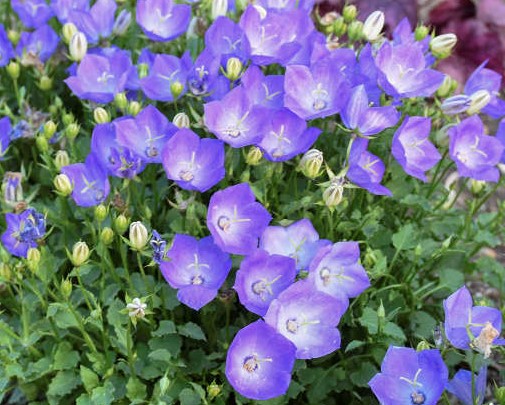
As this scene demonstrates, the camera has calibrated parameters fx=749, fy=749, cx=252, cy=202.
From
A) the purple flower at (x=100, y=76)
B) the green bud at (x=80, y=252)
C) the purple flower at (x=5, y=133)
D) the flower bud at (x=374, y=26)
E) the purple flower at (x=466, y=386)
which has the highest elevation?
the flower bud at (x=374, y=26)

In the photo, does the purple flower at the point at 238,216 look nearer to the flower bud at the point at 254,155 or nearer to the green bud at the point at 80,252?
the flower bud at the point at 254,155

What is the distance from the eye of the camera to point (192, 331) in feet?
7.98

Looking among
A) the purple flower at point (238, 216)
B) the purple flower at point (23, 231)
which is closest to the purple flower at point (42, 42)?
the purple flower at point (23, 231)

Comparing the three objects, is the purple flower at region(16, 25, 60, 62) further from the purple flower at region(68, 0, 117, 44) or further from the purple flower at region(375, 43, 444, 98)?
Result: the purple flower at region(375, 43, 444, 98)

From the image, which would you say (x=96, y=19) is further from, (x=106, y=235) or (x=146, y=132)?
(x=106, y=235)

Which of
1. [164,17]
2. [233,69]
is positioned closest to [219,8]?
[164,17]

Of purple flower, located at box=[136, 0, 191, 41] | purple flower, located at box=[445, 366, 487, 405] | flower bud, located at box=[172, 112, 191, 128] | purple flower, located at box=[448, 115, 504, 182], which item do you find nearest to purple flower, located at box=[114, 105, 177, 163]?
flower bud, located at box=[172, 112, 191, 128]

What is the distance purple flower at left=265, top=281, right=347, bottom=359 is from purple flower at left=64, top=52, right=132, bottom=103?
1.11m

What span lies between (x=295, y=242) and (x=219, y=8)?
1060 millimetres

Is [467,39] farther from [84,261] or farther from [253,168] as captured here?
[84,261]

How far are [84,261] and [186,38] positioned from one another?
4.90ft

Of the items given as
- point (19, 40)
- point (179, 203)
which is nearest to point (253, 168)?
point (179, 203)

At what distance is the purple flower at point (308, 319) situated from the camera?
2117 millimetres

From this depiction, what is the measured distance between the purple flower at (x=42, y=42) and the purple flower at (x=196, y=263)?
127 cm
